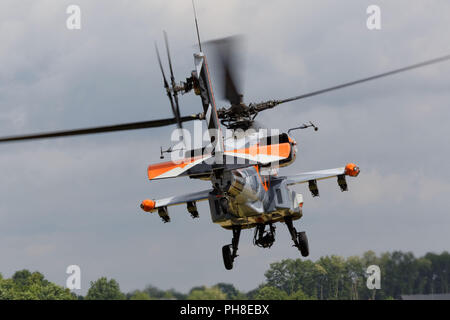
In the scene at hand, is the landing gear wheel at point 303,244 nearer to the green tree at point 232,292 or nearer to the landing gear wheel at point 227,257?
the landing gear wheel at point 227,257

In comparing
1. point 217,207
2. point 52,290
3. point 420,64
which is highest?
point 420,64

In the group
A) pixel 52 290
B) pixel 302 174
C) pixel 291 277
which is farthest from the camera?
pixel 52 290

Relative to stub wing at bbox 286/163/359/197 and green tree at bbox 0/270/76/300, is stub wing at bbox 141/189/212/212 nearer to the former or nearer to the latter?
stub wing at bbox 286/163/359/197

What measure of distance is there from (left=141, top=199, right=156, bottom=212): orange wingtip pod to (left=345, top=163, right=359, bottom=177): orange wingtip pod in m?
8.39

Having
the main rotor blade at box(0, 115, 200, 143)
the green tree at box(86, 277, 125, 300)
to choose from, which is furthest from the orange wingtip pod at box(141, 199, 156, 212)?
the green tree at box(86, 277, 125, 300)

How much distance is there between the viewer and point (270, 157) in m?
20.2

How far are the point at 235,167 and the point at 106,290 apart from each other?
98.1 ft

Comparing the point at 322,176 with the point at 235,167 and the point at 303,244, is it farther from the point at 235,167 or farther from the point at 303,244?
the point at 235,167

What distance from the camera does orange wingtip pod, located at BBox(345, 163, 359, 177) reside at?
2794 centimetres

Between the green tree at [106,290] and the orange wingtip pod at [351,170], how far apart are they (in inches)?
929

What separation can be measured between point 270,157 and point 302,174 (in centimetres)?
925

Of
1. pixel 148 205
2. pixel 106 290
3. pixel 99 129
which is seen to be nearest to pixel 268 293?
pixel 106 290
